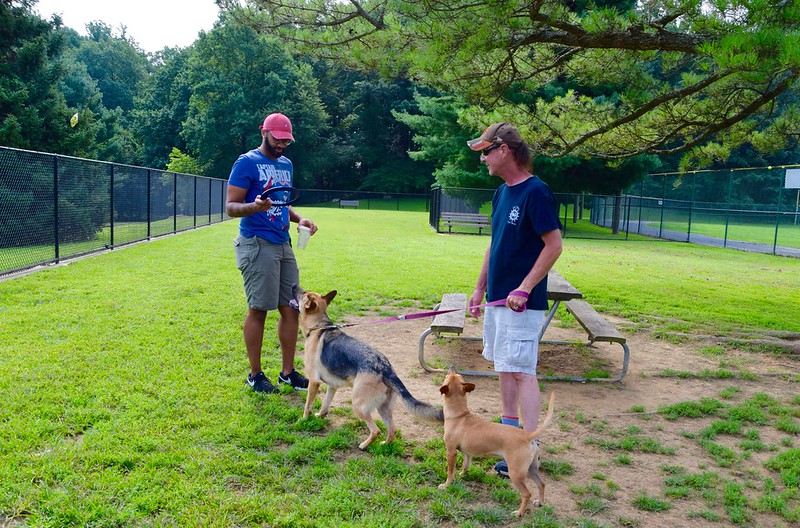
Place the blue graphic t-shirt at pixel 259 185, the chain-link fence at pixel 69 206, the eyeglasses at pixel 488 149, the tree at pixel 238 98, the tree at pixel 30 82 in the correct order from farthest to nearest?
the tree at pixel 238 98 → the tree at pixel 30 82 → the chain-link fence at pixel 69 206 → the blue graphic t-shirt at pixel 259 185 → the eyeglasses at pixel 488 149

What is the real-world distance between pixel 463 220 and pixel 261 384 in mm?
19046

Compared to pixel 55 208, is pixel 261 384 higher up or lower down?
lower down

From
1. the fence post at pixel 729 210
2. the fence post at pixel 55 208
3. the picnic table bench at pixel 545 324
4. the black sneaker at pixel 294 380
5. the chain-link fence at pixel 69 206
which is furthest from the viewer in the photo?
the fence post at pixel 729 210

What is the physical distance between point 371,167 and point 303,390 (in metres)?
50.2

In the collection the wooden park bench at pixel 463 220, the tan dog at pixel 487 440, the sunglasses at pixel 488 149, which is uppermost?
the sunglasses at pixel 488 149

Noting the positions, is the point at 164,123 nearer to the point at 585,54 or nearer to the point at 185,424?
the point at 585,54

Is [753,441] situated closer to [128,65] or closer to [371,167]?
[371,167]

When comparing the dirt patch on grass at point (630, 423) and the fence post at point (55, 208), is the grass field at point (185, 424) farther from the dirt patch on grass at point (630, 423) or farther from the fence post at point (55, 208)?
the fence post at point (55, 208)

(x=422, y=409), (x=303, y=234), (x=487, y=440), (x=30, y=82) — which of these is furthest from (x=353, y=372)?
(x=30, y=82)

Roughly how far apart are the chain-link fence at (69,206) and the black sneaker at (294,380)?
626 centimetres

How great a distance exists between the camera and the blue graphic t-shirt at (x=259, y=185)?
4184 mm

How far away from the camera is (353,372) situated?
3.63m

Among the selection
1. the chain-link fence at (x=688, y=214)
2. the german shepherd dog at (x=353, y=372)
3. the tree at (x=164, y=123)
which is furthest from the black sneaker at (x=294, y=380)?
the tree at (x=164, y=123)

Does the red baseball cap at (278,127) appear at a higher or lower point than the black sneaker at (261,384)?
higher
